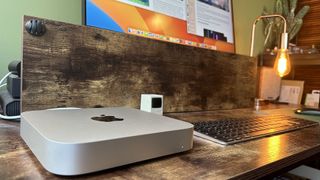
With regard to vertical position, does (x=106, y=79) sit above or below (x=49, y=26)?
below

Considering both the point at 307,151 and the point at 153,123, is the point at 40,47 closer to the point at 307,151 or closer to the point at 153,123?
the point at 153,123

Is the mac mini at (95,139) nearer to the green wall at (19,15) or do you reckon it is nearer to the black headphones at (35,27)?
the black headphones at (35,27)

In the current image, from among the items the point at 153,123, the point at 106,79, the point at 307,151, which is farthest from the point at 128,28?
the point at 307,151

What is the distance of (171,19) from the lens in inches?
48.3

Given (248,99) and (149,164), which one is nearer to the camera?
(149,164)

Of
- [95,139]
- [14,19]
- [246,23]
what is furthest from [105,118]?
[246,23]

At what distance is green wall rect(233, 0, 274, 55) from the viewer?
1656 millimetres

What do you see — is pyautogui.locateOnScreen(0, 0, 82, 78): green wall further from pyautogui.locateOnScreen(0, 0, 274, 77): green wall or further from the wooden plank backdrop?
the wooden plank backdrop

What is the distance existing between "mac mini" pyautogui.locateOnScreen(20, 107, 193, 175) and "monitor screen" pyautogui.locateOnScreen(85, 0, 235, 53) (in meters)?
0.54

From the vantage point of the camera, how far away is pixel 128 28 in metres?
1.07

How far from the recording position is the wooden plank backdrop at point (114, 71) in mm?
714

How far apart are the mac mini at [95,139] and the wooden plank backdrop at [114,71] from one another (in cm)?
19

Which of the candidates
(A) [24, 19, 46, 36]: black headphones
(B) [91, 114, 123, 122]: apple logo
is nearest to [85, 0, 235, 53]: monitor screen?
(A) [24, 19, 46, 36]: black headphones

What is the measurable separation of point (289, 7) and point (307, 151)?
1704mm
